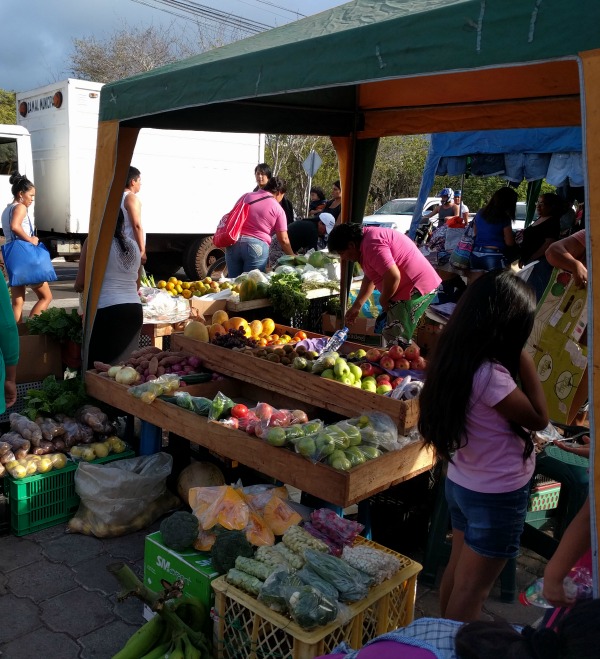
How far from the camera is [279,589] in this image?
98.0 inches

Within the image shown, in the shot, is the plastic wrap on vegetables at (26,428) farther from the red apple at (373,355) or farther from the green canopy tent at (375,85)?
the red apple at (373,355)

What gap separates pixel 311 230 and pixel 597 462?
7.74 metres

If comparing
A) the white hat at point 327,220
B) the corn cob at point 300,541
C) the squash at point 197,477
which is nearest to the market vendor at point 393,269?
the squash at point 197,477

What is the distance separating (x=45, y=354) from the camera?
5.11m

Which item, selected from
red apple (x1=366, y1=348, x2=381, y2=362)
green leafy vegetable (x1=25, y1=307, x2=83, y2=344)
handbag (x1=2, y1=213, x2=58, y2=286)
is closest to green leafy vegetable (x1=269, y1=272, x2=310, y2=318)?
red apple (x1=366, y1=348, x2=381, y2=362)

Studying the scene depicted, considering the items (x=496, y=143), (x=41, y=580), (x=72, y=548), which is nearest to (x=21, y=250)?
(x=72, y=548)

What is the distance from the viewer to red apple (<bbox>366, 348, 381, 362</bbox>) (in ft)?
14.5

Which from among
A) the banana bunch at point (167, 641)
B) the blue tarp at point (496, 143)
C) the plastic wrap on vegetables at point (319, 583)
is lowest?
the banana bunch at point (167, 641)

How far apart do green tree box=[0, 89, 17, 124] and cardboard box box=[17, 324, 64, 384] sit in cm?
2538

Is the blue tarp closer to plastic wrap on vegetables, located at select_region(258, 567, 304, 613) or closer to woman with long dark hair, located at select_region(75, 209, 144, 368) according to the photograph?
woman with long dark hair, located at select_region(75, 209, 144, 368)

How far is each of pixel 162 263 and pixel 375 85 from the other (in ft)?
25.9

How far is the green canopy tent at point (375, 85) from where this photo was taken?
2.12 m

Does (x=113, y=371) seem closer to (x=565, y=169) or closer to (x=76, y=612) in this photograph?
(x=76, y=612)

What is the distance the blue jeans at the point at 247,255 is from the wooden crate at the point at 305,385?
8.94 ft
